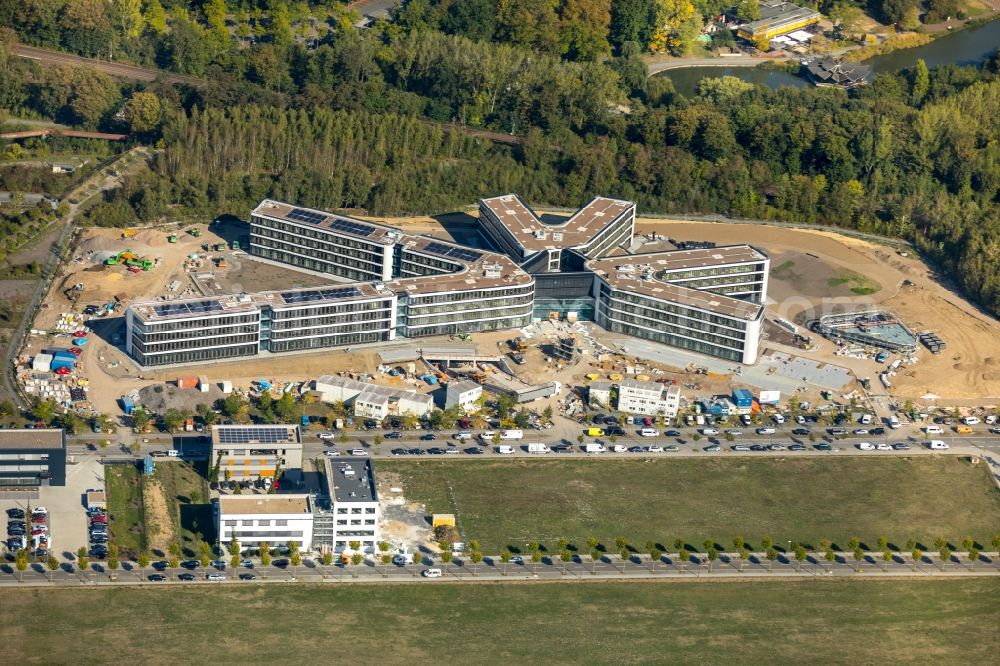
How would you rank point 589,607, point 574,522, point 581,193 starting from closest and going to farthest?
point 589,607 → point 574,522 → point 581,193

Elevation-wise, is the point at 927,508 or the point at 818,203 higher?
the point at 818,203

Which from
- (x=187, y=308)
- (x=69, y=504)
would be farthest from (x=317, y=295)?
(x=69, y=504)

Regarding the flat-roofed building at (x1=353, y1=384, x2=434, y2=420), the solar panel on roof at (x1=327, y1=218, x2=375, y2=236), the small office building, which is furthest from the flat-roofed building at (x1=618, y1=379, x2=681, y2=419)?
the solar panel on roof at (x1=327, y1=218, x2=375, y2=236)

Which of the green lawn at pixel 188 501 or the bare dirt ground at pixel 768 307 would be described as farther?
the bare dirt ground at pixel 768 307

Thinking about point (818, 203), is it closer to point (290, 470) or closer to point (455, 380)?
point (455, 380)

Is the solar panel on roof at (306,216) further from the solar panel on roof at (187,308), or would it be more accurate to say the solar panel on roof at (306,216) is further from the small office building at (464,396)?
the small office building at (464,396)

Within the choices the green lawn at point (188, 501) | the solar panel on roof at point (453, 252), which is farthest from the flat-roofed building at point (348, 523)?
the solar panel on roof at point (453, 252)

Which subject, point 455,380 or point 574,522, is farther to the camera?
point 455,380

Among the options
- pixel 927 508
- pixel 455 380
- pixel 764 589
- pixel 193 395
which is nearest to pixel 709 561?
pixel 764 589
